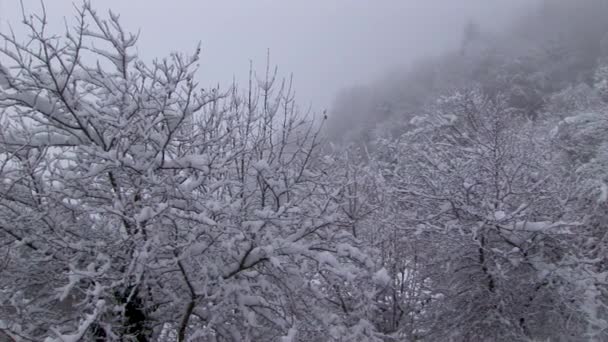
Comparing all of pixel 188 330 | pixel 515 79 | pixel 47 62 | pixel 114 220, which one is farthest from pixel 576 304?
pixel 515 79

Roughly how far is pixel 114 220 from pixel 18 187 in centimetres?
94

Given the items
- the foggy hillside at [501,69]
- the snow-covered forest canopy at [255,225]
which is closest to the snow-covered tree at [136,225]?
the snow-covered forest canopy at [255,225]

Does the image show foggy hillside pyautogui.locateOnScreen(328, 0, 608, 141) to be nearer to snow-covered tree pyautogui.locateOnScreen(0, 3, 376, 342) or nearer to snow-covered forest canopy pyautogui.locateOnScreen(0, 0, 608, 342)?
snow-covered forest canopy pyautogui.locateOnScreen(0, 0, 608, 342)

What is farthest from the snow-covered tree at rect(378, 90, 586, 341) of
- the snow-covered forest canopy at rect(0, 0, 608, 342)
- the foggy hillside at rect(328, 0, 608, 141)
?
the foggy hillside at rect(328, 0, 608, 141)

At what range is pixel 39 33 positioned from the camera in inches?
152

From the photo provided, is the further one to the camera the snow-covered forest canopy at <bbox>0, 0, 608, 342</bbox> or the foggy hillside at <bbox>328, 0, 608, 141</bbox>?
the foggy hillside at <bbox>328, 0, 608, 141</bbox>

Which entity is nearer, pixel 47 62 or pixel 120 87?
pixel 47 62

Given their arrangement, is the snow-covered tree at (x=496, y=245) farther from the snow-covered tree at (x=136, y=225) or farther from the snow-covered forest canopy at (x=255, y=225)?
the snow-covered tree at (x=136, y=225)

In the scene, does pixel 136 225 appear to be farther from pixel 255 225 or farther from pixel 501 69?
pixel 501 69

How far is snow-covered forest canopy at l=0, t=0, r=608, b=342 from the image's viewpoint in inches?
153

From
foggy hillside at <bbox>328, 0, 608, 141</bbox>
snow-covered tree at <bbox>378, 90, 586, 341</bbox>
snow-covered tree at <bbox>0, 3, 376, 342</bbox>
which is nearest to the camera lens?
snow-covered tree at <bbox>0, 3, 376, 342</bbox>

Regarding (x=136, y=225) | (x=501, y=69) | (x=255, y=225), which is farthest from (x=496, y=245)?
(x=501, y=69)

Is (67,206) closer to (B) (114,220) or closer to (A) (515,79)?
(B) (114,220)

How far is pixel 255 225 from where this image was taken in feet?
12.7
